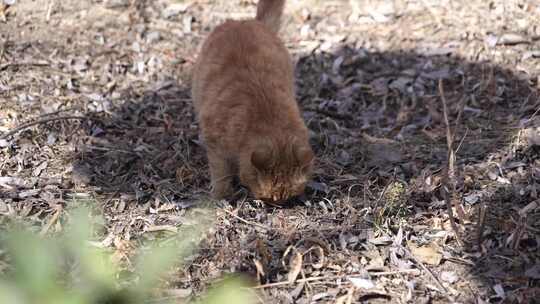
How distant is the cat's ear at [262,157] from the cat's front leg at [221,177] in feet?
1.74

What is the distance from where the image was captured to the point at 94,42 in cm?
710

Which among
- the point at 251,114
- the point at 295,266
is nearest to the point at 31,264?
the point at 295,266

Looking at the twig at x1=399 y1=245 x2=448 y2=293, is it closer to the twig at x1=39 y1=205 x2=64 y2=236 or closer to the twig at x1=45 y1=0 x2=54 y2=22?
the twig at x1=39 y1=205 x2=64 y2=236

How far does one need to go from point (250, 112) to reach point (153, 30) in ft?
9.27

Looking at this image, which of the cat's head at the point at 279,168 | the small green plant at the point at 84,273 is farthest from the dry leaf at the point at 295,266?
the small green plant at the point at 84,273

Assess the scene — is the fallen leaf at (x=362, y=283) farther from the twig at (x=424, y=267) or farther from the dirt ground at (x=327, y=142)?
the twig at (x=424, y=267)

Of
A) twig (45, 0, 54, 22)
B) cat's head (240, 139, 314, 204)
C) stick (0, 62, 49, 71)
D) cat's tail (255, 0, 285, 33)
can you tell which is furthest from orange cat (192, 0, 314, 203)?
twig (45, 0, 54, 22)

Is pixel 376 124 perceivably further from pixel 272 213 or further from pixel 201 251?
pixel 201 251

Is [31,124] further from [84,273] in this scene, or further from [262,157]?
[84,273]

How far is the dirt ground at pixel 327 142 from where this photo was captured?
4324 millimetres

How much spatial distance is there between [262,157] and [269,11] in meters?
2.12

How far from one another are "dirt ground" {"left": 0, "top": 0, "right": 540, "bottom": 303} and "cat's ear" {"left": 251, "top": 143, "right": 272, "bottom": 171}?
423 millimetres

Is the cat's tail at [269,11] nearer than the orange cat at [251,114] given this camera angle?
No

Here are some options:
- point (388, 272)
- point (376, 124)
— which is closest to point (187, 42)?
point (376, 124)
